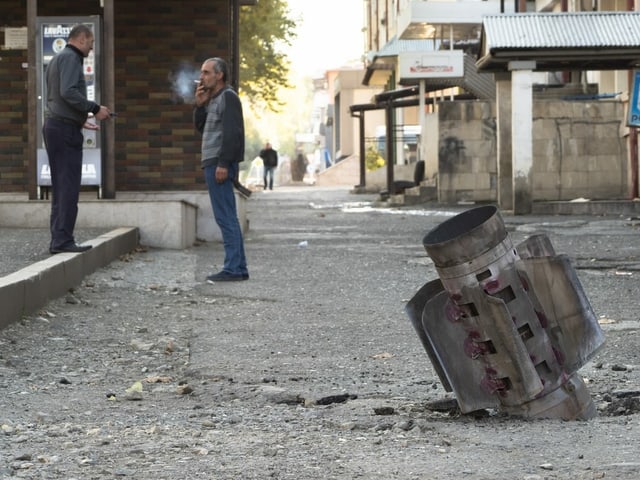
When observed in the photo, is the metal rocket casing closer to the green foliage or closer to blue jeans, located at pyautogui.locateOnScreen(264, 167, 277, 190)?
the green foliage

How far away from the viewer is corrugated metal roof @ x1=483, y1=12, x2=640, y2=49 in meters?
22.4

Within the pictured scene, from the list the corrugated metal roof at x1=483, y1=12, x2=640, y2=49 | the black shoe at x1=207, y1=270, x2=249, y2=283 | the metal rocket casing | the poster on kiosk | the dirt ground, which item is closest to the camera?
the dirt ground

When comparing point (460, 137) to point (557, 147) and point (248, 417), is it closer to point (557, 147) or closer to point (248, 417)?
point (557, 147)

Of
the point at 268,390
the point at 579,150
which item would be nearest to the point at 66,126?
the point at 268,390

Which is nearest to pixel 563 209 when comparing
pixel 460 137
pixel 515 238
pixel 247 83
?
pixel 460 137

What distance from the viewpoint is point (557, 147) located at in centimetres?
2581

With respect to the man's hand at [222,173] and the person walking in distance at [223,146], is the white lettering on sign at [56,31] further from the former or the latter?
the man's hand at [222,173]

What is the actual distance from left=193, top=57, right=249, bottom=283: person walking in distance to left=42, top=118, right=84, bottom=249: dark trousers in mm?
1090

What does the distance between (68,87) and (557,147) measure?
54.1 feet

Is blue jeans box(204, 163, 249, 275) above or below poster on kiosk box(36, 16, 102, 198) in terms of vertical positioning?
below

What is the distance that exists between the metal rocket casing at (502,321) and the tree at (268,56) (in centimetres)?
3195

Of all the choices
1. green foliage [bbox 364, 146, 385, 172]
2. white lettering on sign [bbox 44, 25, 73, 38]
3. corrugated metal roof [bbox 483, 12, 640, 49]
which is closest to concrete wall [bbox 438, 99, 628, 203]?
corrugated metal roof [bbox 483, 12, 640, 49]

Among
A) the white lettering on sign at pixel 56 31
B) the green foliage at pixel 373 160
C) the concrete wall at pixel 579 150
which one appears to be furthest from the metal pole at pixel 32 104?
the green foliage at pixel 373 160

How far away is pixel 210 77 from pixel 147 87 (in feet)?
20.8
